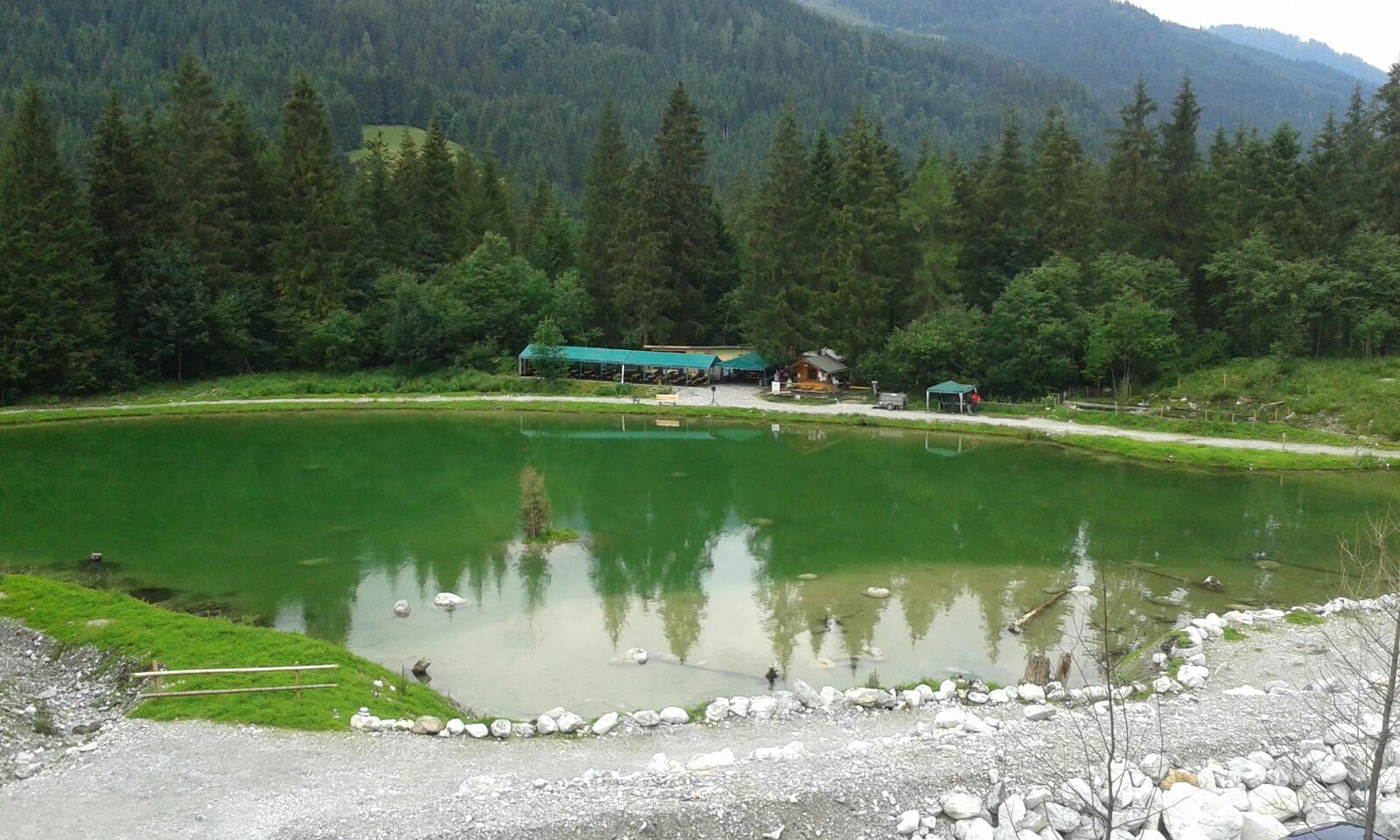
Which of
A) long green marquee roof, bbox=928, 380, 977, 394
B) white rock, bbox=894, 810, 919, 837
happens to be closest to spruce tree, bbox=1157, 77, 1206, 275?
long green marquee roof, bbox=928, 380, 977, 394

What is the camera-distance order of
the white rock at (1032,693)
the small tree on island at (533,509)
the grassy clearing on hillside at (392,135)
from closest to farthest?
the white rock at (1032,693), the small tree on island at (533,509), the grassy clearing on hillside at (392,135)

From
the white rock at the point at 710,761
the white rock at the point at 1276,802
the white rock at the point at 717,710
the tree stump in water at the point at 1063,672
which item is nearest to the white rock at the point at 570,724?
the white rock at the point at 717,710

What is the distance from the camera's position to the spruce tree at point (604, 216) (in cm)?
5553

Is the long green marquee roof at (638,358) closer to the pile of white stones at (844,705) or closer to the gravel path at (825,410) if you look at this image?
the gravel path at (825,410)

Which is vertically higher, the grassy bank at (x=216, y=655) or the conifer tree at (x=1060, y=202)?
the conifer tree at (x=1060, y=202)

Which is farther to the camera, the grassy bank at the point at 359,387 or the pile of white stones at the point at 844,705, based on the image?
the grassy bank at the point at 359,387

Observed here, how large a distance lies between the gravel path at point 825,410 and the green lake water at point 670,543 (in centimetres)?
211

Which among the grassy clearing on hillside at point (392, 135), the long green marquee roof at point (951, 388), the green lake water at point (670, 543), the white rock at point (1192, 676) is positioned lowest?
the green lake water at point (670, 543)

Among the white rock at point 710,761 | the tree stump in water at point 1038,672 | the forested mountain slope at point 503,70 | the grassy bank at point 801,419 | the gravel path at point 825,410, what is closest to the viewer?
the white rock at point 710,761

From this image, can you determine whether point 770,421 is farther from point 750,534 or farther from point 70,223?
point 70,223

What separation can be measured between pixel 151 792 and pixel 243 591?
9155mm

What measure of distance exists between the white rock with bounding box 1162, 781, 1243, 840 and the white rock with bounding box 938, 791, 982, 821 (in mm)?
1734

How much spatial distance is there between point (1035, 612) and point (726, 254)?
42.2 metres

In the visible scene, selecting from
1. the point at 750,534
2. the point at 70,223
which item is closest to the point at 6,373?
the point at 70,223
